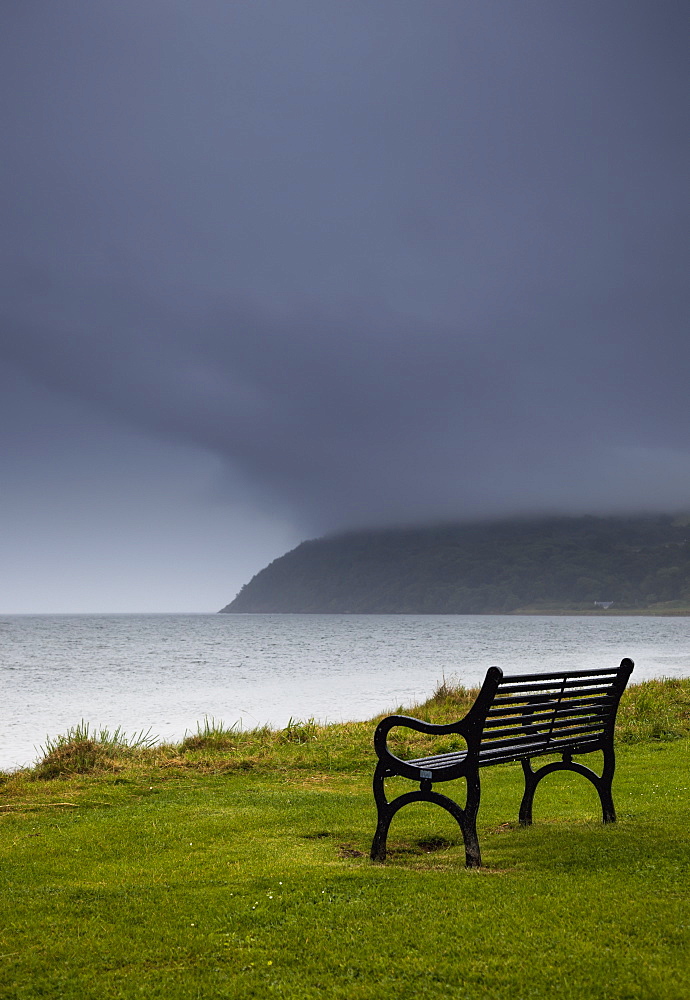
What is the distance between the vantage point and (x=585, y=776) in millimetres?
6449

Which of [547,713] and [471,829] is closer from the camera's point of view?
[471,829]

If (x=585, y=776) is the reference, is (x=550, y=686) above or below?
above

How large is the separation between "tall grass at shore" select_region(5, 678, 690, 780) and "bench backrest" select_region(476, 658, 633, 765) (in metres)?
5.08

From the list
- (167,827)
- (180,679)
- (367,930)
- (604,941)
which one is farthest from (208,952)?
(180,679)

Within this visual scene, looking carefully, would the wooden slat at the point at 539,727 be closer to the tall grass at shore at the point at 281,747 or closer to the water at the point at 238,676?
the tall grass at shore at the point at 281,747

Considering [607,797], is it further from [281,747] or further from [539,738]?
[281,747]

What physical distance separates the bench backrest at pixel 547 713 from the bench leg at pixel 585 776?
129 mm

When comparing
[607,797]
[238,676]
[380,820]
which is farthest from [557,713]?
[238,676]

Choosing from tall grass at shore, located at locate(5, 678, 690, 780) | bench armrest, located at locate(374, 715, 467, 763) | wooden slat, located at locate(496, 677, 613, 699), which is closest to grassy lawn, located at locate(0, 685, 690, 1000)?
bench armrest, located at locate(374, 715, 467, 763)

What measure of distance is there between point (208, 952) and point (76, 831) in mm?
3754

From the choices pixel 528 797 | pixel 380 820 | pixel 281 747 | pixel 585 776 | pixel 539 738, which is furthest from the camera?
pixel 281 747

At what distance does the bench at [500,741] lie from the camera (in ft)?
17.4

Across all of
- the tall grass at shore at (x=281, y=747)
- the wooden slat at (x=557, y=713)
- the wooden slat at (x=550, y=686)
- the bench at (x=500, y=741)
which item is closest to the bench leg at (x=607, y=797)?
the bench at (x=500, y=741)

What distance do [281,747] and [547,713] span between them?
7242 millimetres
